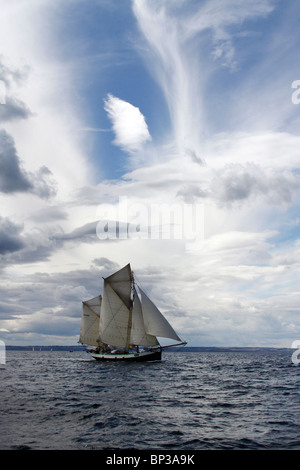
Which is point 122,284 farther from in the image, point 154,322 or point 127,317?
point 154,322

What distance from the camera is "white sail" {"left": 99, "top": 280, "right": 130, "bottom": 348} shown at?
3647 inches

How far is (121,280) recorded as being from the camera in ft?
310

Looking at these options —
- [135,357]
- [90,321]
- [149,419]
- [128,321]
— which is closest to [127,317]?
[128,321]

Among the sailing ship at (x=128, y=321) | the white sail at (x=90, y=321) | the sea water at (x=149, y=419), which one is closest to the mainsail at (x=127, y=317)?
the sailing ship at (x=128, y=321)

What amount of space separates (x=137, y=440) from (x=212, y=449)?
4479 millimetres

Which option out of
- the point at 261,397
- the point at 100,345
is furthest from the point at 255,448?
the point at 100,345

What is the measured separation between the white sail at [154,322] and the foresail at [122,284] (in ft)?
18.3

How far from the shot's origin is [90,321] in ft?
385

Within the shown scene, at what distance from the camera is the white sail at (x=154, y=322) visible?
286 feet

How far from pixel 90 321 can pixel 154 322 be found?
3541 cm

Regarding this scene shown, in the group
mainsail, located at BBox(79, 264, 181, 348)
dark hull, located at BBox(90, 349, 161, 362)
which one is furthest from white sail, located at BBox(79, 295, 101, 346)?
mainsail, located at BBox(79, 264, 181, 348)

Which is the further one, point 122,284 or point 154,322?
point 122,284

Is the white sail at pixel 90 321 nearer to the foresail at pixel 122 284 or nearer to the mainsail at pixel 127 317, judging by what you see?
the mainsail at pixel 127 317
